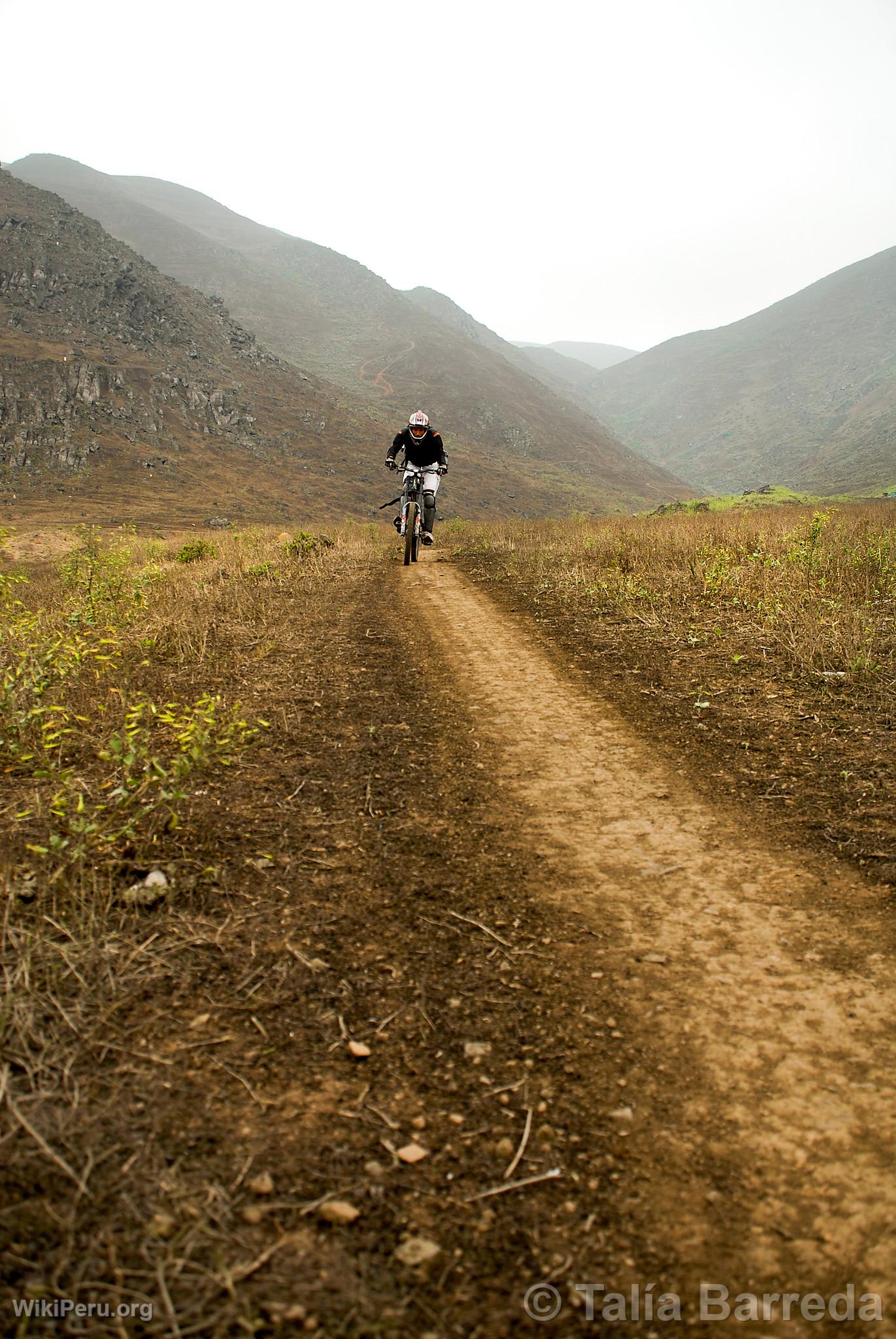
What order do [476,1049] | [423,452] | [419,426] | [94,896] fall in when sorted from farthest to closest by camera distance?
1. [419,426]
2. [423,452]
3. [94,896]
4. [476,1049]

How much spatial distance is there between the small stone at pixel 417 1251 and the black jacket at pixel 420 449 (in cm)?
1199

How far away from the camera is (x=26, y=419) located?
46031 mm

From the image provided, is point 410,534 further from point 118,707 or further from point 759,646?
point 118,707

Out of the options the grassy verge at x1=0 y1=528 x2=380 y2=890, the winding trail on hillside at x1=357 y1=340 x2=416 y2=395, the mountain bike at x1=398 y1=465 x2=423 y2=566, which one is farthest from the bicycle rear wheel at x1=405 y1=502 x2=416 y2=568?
the winding trail on hillside at x1=357 y1=340 x2=416 y2=395

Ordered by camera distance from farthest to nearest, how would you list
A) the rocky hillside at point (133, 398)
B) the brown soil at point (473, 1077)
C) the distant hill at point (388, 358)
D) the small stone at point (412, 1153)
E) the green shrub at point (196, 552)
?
1. the distant hill at point (388, 358)
2. the rocky hillside at point (133, 398)
3. the green shrub at point (196, 552)
4. the small stone at point (412, 1153)
5. the brown soil at point (473, 1077)

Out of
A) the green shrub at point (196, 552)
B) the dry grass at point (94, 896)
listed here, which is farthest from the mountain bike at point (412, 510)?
the dry grass at point (94, 896)

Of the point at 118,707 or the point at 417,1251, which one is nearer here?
the point at 417,1251

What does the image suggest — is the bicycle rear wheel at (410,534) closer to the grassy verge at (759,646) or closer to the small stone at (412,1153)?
the grassy verge at (759,646)

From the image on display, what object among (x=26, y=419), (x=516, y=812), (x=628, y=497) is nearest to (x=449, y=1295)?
(x=516, y=812)

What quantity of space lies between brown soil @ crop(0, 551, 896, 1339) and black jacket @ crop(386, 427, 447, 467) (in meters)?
9.66

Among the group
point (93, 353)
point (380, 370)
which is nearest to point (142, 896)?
point (93, 353)

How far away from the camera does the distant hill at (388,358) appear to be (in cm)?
7738

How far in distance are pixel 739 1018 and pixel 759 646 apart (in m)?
5.03

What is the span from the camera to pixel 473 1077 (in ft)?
7.00
